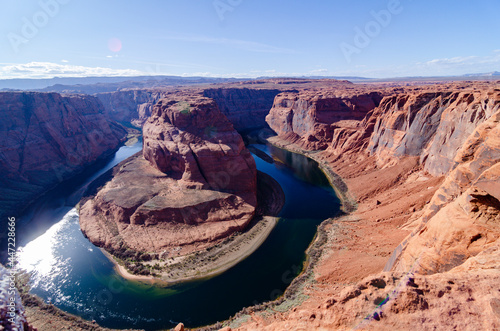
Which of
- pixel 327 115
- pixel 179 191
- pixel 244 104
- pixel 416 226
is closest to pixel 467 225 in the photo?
pixel 416 226

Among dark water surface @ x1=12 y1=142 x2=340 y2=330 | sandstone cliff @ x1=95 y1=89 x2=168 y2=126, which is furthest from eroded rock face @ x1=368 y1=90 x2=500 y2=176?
sandstone cliff @ x1=95 y1=89 x2=168 y2=126

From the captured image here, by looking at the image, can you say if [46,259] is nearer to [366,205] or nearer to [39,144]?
[39,144]

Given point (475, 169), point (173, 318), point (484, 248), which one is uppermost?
point (475, 169)

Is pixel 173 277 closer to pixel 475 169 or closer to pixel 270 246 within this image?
pixel 270 246

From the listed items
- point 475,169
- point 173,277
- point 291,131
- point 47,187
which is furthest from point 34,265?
point 291,131

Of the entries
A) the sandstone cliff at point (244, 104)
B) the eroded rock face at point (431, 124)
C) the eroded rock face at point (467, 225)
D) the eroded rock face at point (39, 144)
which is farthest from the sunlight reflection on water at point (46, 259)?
the sandstone cliff at point (244, 104)

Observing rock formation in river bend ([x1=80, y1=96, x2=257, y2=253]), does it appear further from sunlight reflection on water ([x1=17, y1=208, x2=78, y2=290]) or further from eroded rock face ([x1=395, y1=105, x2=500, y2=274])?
eroded rock face ([x1=395, y1=105, x2=500, y2=274])
